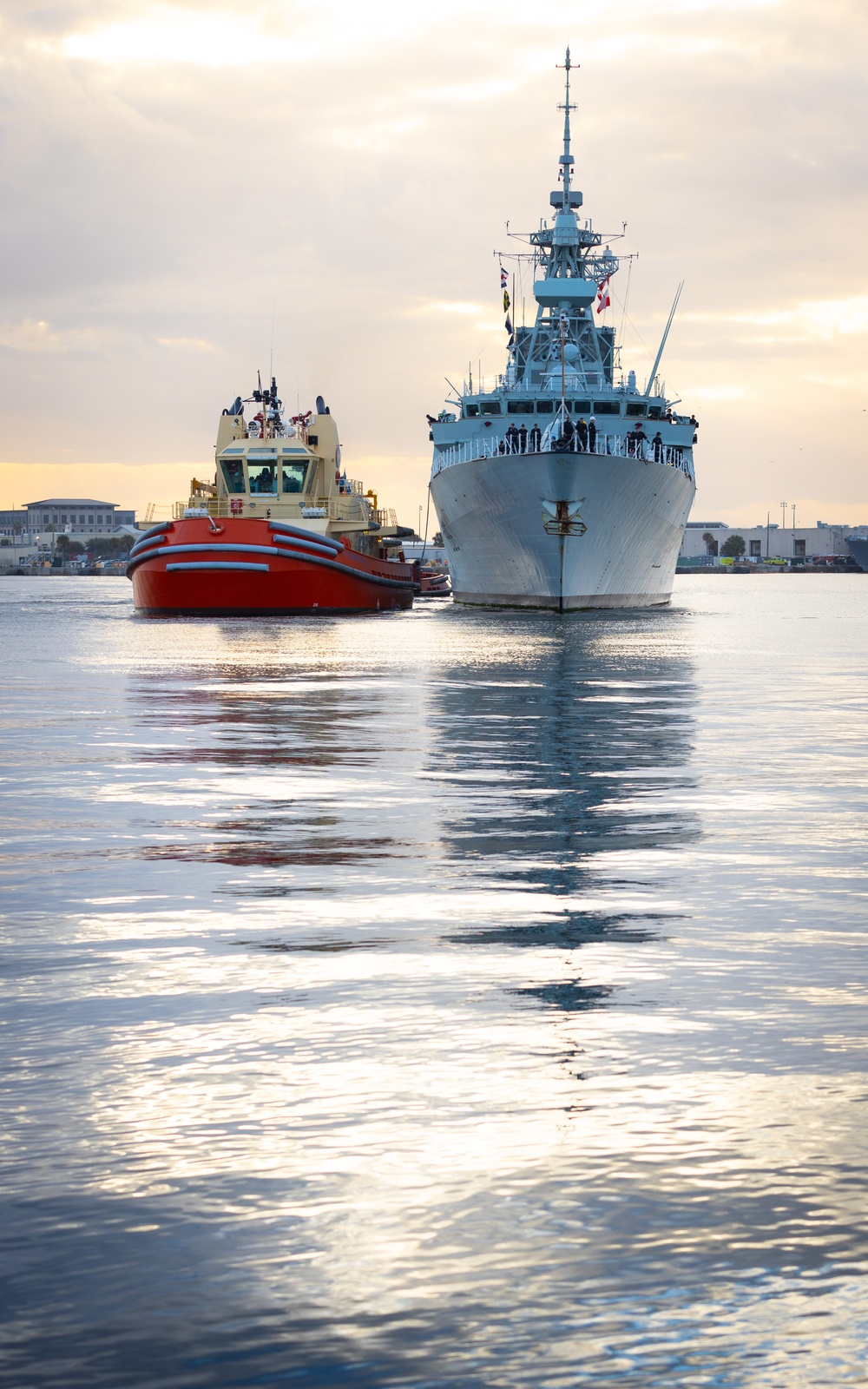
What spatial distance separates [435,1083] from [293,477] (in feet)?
183

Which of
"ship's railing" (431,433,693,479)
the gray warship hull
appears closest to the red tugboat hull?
the gray warship hull

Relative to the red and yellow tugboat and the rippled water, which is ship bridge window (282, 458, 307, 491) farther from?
the rippled water

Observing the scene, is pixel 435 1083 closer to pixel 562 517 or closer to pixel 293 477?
pixel 562 517

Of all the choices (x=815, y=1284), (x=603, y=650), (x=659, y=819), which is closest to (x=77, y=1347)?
(x=815, y=1284)

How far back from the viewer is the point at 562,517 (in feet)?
182

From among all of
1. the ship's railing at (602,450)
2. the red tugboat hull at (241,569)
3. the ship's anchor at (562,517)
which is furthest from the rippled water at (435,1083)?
the ship's railing at (602,450)

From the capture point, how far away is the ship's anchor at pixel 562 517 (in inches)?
2184

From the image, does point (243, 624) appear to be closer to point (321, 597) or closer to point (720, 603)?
point (321, 597)

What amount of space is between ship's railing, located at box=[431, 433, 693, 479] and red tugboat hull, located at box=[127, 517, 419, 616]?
6.00 m

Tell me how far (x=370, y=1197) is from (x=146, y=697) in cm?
2000

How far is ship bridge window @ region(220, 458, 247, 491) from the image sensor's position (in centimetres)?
6075

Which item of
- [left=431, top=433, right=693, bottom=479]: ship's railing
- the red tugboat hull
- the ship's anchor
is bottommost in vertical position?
the red tugboat hull

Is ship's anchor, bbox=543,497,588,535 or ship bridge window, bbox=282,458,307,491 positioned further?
ship bridge window, bbox=282,458,307,491

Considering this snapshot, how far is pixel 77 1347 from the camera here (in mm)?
3684
